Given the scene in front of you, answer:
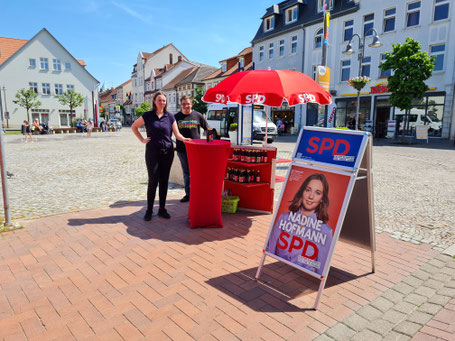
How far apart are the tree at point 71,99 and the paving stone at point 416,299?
1828 inches

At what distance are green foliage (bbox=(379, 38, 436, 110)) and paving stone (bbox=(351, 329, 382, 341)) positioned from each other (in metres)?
19.1

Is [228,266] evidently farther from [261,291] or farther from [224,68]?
[224,68]

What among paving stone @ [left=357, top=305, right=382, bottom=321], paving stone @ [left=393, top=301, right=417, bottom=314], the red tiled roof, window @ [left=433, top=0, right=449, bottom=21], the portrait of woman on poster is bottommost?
paving stone @ [left=357, top=305, right=382, bottom=321]

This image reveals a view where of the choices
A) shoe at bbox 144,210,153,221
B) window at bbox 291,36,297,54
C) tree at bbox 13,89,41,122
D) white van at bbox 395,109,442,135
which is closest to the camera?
shoe at bbox 144,210,153,221

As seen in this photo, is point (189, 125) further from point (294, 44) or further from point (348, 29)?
point (294, 44)

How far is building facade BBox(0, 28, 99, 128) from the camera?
40812 millimetres

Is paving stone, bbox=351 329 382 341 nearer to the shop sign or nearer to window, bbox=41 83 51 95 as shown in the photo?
the shop sign

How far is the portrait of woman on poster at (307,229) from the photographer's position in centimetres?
282

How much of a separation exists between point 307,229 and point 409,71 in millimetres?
18977

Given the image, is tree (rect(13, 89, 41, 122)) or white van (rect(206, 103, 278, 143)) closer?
white van (rect(206, 103, 278, 143))

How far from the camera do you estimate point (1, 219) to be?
484 centimetres

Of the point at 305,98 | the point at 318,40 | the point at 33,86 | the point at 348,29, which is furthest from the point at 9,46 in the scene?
the point at 305,98

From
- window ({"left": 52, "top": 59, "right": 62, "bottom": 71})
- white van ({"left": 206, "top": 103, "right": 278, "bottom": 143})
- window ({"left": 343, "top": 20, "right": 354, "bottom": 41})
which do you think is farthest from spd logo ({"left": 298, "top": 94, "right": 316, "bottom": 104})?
window ({"left": 52, "top": 59, "right": 62, "bottom": 71})

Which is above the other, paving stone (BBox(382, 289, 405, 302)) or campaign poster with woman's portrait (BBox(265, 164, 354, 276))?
campaign poster with woman's portrait (BBox(265, 164, 354, 276))
